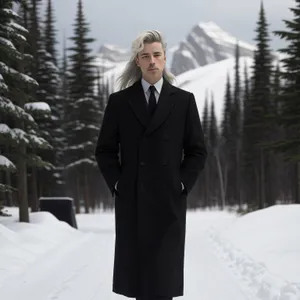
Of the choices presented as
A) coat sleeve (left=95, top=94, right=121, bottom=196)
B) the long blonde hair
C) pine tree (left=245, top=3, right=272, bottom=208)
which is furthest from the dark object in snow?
pine tree (left=245, top=3, right=272, bottom=208)

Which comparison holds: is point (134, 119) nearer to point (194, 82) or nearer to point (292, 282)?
point (292, 282)

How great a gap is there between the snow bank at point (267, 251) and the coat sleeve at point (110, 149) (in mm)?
3174

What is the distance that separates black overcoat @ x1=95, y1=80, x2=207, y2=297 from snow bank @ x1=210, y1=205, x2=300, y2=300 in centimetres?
267

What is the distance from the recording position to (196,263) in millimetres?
10406

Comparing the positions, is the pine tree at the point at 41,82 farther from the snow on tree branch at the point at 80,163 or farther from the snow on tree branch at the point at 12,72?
the snow on tree branch at the point at 12,72

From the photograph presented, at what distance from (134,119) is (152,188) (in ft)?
2.04

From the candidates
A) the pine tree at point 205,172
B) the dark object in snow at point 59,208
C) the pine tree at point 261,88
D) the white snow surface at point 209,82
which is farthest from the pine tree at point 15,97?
the white snow surface at point 209,82

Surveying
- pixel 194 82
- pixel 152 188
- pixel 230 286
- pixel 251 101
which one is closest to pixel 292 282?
pixel 230 286

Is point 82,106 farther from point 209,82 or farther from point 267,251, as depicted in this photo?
point 209,82

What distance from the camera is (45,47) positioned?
118ft

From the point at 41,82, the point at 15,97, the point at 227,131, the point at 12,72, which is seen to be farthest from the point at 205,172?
the point at 12,72

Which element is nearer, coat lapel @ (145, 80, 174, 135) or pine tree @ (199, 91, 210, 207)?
coat lapel @ (145, 80, 174, 135)

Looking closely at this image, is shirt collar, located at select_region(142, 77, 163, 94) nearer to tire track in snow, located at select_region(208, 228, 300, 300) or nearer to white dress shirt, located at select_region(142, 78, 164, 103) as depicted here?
white dress shirt, located at select_region(142, 78, 164, 103)

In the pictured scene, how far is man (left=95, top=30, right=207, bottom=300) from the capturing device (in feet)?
13.6
